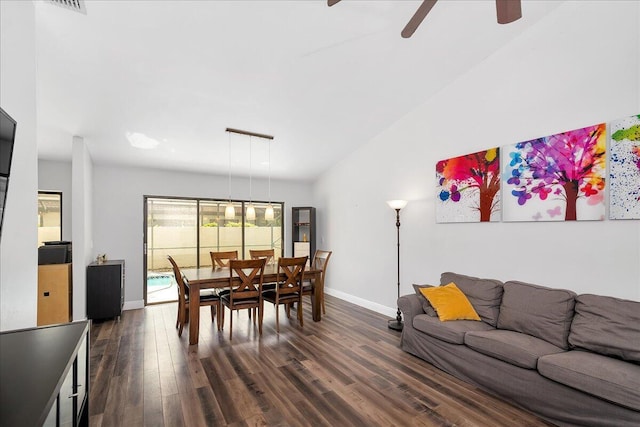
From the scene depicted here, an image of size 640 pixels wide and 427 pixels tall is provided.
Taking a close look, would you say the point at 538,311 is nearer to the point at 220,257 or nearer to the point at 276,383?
the point at 276,383

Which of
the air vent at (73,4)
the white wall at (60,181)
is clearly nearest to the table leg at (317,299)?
the air vent at (73,4)

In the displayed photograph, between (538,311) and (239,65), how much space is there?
11.9 feet

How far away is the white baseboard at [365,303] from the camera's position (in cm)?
463

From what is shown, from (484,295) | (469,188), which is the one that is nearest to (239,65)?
(469,188)

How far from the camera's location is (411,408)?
2.29m

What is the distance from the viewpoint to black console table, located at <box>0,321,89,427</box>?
0.90m

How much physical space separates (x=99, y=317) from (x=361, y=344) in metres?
3.74

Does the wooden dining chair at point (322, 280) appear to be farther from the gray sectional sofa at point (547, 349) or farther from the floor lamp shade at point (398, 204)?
the gray sectional sofa at point (547, 349)

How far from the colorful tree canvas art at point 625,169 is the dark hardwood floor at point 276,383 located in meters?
1.86

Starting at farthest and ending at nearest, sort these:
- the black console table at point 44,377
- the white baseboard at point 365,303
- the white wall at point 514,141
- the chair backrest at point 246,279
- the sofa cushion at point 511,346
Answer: the white baseboard at point 365,303
the chair backrest at point 246,279
the white wall at point 514,141
the sofa cushion at point 511,346
the black console table at point 44,377

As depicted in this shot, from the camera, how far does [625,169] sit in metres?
2.48

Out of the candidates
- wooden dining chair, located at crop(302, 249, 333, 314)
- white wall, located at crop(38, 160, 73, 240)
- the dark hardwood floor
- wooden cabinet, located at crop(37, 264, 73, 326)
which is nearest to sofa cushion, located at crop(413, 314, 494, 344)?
the dark hardwood floor

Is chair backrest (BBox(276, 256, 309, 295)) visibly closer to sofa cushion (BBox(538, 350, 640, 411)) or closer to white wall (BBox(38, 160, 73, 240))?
sofa cushion (BBox(538, 350, 640, 411))

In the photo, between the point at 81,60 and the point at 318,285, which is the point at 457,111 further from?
the point at 81,60
